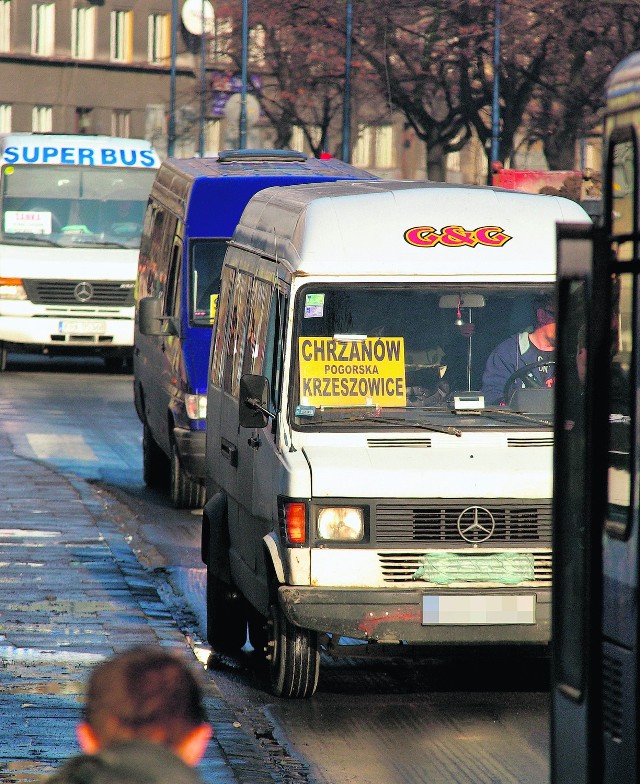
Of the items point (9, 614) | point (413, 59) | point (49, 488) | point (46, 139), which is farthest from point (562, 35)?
point (9, 614)

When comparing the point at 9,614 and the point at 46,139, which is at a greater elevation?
the point at 46,139

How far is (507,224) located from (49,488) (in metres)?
7.23

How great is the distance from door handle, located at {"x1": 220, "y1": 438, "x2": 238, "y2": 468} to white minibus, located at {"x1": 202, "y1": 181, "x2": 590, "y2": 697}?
0.03m

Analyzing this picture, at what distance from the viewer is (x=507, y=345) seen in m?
8.47

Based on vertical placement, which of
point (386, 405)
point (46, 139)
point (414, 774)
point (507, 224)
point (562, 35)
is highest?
point (562, 35)

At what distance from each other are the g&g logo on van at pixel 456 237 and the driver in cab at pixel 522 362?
0.36 metres

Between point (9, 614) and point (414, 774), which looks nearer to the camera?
point (414, 774)

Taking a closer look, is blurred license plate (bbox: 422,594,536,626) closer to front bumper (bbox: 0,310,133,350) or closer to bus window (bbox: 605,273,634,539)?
bus window (bbox: 605,273,634,539)

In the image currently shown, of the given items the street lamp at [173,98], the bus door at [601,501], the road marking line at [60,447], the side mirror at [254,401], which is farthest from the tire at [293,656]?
the street lamp at [173,98]

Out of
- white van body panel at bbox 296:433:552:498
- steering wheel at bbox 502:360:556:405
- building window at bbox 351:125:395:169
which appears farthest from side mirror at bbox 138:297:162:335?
building window at bbox 351:125:395:169

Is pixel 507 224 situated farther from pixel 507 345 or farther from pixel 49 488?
pixel 49 488

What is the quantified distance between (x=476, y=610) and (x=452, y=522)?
15.2 inches

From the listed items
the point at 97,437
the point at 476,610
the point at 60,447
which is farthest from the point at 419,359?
the point at 97,437

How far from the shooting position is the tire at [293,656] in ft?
26.2
